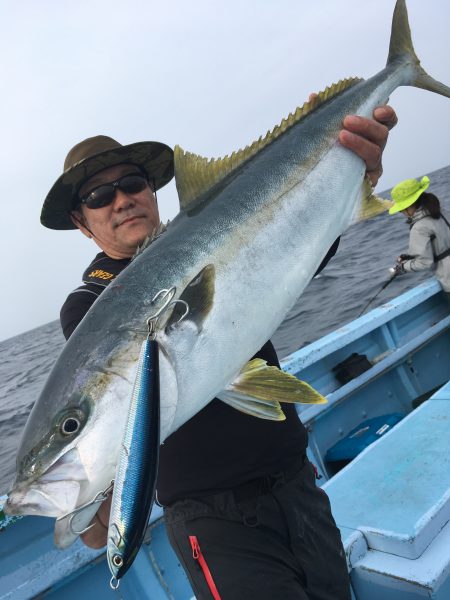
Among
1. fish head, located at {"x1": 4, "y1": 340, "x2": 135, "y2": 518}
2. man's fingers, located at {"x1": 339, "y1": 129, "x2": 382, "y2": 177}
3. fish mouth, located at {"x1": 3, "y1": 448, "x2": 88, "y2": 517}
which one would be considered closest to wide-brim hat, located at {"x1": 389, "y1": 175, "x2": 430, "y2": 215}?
man's fingers, located at {"x1": 339, "y1": 129, "x2": 382, "y2": 177}

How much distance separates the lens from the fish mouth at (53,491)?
1.50 m

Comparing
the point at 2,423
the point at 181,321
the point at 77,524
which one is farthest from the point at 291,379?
the point at 2,423

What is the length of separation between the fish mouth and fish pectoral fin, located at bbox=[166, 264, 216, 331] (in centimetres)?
60

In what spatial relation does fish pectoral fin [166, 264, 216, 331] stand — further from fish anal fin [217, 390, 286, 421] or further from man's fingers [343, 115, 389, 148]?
man's fingers [343, 115, 389, 148]

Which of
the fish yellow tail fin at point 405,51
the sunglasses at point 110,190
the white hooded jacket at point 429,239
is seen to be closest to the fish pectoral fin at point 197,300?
the sunglasses at point 110,190

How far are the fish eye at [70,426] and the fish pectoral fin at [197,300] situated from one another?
47cm

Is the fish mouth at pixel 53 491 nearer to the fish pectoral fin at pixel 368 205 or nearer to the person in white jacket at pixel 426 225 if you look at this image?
the fish pectoral fin at pixel 368 205

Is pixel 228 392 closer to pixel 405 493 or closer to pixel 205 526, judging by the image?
pixel 205 526

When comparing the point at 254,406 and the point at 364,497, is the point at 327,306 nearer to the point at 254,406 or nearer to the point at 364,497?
the point at 364,497

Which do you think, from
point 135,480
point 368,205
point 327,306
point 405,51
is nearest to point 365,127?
point 368,205

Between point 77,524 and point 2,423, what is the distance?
614 inches

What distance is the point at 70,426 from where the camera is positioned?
5.24ft

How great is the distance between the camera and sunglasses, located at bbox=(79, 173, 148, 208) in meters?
2.74

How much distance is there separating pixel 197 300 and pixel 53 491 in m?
0.85
